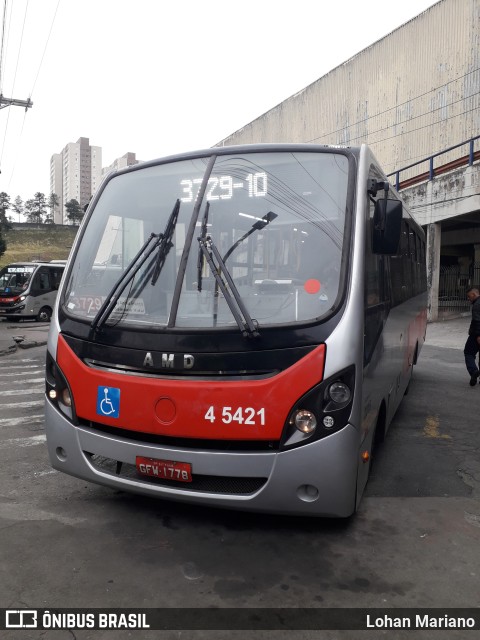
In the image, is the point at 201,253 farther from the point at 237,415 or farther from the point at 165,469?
the point at 165,469

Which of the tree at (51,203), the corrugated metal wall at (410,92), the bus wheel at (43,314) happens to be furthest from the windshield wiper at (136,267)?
the tree at (51,203)

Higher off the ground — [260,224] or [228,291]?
[260,224]

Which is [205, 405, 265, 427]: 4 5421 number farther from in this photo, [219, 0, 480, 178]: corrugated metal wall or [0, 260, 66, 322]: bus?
[219, 0, 480, 178]: corrugated metal wall

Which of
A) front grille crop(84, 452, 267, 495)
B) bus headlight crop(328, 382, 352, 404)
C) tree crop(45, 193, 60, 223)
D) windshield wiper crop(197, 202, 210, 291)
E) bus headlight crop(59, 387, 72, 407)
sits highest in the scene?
tree crop(45, 193, 60, 223)

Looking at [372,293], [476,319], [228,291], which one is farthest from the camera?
[476,319]

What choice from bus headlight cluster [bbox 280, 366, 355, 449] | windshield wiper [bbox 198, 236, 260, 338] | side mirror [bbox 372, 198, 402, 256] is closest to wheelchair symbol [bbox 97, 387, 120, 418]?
windshield wiper [bbox 198, 236, 260, 338]

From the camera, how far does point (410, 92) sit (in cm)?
2683

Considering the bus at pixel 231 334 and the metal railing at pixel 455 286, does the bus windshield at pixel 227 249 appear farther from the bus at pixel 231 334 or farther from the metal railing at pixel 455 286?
the metal railing at pixel 455 286

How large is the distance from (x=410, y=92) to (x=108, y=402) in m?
27.9

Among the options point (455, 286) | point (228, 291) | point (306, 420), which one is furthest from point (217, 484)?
point (455, 286)

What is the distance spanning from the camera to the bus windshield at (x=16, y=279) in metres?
22.0

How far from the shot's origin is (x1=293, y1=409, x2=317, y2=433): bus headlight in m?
3.17

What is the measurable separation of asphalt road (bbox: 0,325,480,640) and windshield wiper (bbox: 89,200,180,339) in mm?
1396

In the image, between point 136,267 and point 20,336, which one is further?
point 20,336
